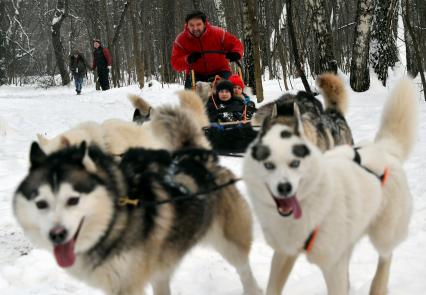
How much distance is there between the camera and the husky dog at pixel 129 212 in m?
2.06

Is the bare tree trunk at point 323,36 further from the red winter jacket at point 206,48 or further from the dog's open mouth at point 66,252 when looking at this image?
the dog's open mouth at point 66,252

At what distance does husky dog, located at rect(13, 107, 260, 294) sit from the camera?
6.75 feet

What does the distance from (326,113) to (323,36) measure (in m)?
5.83

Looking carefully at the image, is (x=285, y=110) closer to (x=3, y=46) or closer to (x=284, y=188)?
(x=284, y=188)

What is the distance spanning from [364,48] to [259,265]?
7881mm

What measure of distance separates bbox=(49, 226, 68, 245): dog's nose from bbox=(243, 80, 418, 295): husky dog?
98 centimetres

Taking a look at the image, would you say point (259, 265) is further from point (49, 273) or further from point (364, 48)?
point (364, 48)

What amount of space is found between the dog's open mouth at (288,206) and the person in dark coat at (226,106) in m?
3.86

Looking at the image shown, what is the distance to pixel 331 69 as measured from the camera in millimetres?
10008

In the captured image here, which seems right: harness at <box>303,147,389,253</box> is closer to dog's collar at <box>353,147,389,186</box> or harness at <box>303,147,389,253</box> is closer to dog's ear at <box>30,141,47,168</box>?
dog's collar at <box>353,147,389,186</box>

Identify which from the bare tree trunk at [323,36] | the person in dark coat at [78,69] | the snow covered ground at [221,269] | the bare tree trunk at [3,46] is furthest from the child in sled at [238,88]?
the bare tree trunk at [3,46]

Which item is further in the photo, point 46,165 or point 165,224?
point 165,224

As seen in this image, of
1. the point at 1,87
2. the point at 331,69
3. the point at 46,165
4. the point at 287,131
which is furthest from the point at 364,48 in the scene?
the point at 1,87

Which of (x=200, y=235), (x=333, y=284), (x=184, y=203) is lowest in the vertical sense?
(x=333, y=284)
